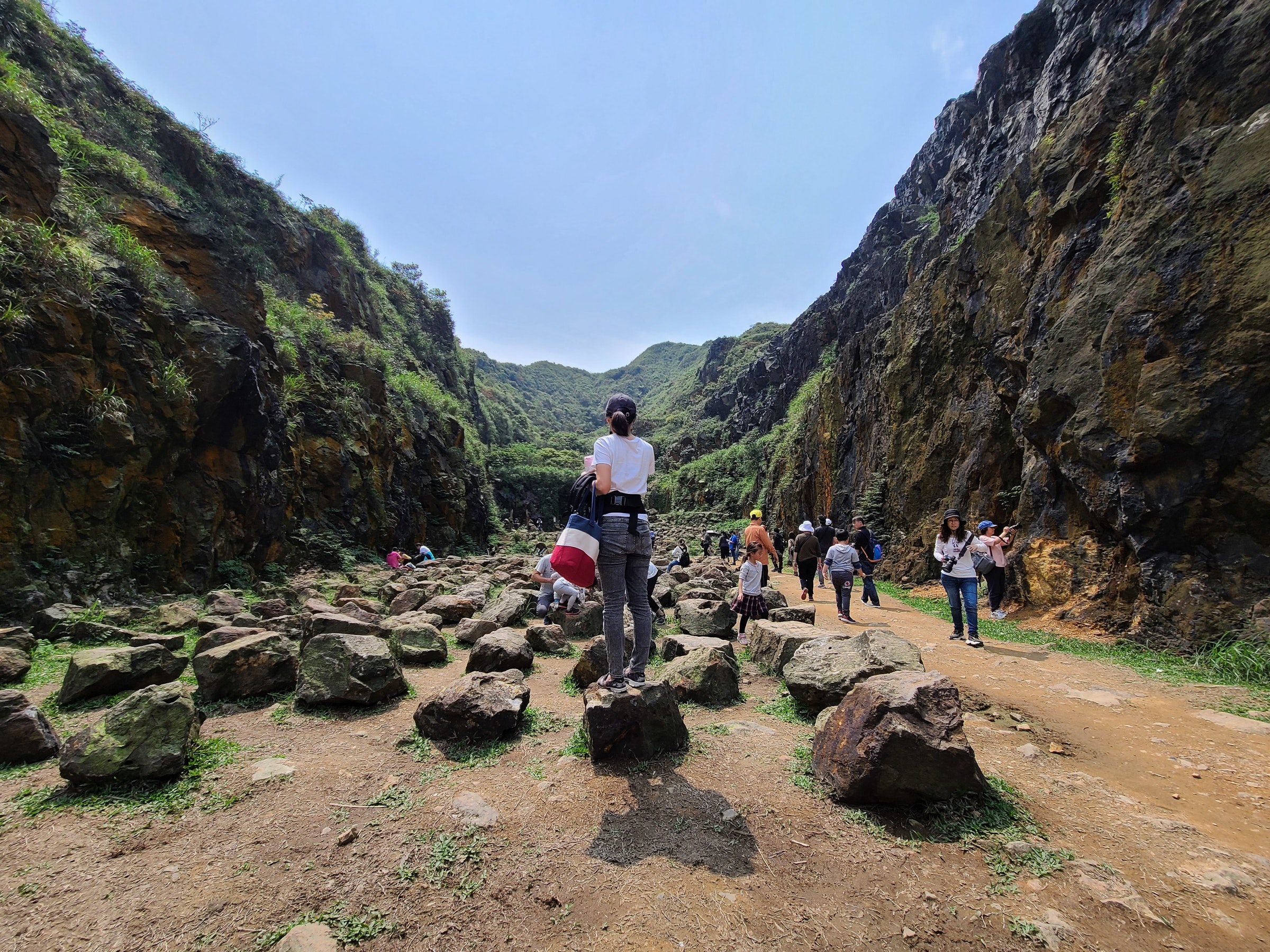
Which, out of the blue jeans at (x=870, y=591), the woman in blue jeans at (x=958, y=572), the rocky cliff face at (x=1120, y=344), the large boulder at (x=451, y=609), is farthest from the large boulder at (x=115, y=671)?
Answer: the blue jeans at (x=870, y=591)

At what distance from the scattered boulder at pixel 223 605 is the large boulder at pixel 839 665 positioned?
27.7 feet

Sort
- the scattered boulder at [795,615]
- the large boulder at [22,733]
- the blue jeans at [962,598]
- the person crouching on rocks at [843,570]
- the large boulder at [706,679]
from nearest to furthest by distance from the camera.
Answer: the large boulder at [22,733]
the large boulder at [706,679]
the scattered boulder at [795,615]
the blue jeans at [962,598]
the person crouching on rocks at [843,570]

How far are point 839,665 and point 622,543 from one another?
2535mm

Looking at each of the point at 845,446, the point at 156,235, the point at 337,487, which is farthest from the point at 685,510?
the point at 156,235

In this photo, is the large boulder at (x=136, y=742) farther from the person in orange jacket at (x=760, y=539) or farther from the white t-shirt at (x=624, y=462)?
the person in orange jacket at (x=760, y=539)

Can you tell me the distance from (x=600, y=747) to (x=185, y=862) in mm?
2379

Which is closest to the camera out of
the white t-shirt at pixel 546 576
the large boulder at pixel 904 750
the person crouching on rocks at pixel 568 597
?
the large boulder at pixel 904 750

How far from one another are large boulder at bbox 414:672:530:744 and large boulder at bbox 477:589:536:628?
3549 millimetres

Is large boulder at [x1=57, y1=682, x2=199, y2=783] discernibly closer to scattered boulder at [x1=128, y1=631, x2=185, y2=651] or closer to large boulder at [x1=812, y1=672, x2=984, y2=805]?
scattered boulder at [x1=128, y1=631, x2=185, y2=651]

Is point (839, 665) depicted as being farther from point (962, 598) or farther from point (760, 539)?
point (962, 598)

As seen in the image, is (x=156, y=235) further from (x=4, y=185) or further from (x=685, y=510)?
(x=685, y=510)

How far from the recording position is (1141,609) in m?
Result: 6.81

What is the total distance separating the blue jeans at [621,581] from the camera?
12.0ft

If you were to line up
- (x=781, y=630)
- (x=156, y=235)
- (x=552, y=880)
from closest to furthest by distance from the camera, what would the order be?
(x=552, y=880) → (x=781, y=630) → (x=156, y=235)
